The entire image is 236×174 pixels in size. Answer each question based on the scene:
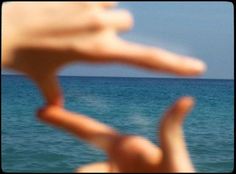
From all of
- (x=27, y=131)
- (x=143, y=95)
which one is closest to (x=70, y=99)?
(x=143, y=95)

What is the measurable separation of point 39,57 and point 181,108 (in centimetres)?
35

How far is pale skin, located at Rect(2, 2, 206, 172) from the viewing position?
3.60 ft

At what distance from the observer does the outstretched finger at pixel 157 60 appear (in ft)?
3.56

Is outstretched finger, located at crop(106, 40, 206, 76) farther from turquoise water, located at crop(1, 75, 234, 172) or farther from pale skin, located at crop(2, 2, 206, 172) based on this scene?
turquoise water, located at crop(1, 75, 234, 172)

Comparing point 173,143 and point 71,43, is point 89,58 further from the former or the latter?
point 173,143

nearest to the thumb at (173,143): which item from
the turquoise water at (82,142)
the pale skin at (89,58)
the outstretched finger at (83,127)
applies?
the pale skin at (89,58)

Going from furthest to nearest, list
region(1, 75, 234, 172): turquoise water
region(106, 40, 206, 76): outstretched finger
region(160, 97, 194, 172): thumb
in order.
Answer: region(1, 75, 234, 172): turquoise water < region(160, 97, 194, 172): thumb < region(106, 40, 206, 76): outstretched finger

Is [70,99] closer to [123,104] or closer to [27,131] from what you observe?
[123,104]

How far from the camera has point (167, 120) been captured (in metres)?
1.19

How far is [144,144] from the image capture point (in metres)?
1.20

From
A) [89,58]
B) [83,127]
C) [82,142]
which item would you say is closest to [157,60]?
[89,58]

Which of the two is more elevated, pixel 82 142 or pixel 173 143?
pixel 82 142

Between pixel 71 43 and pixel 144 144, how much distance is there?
0.30 metres

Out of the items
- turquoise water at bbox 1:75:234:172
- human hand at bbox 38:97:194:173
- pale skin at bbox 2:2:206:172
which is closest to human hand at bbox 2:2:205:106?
pale skin at bbox 2:2:206:172
